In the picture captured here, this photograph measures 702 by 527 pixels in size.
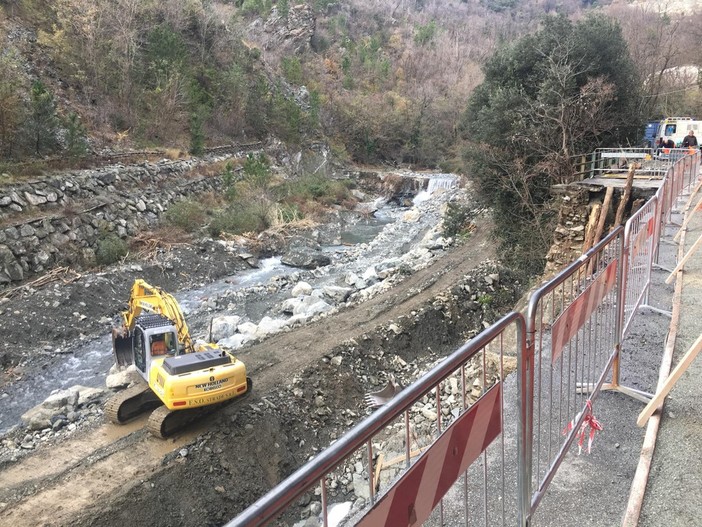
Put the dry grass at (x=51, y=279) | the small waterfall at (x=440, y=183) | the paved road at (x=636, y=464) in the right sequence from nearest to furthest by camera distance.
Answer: the paved road at (x=636, y=464)
the dry grass at (x=51, y=279)
the small waterfall at (x=440, y=183)

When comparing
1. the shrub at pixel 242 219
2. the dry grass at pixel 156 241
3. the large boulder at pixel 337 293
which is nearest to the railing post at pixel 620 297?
the large boulder at pixel 337 293

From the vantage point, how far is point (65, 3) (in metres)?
26.2

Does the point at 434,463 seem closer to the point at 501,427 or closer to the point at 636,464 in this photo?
the point at 501,427

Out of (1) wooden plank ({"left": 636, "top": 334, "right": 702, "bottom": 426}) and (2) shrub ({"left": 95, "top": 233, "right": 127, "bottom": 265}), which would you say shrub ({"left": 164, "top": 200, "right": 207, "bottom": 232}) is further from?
(1) wooden plank ({"left": 636, "top": 334, "right": 702, "bottom": 426})

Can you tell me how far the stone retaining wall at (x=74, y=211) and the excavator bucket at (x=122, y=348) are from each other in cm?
569

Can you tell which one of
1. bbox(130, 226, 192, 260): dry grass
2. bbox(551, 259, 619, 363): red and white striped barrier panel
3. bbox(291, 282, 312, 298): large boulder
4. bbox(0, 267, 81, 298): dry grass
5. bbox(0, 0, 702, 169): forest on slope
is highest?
bbox(0, 0, 702, 169): forest on slope

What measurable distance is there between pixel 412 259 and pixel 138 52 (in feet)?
71.5

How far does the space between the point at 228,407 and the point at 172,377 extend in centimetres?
128

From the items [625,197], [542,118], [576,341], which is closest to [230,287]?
[542,118]

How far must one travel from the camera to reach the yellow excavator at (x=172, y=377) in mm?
7027

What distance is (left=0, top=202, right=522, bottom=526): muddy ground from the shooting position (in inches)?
250

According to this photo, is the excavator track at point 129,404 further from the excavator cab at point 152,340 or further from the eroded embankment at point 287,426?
the eroded embankment at point 287,426

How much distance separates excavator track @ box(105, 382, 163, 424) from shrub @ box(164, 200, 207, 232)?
1309 centimetres

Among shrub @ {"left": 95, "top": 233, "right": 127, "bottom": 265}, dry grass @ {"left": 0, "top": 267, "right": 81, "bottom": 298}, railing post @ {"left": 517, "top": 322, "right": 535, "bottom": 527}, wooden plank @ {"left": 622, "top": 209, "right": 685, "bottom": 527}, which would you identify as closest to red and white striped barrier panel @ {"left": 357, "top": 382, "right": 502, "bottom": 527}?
railing post @ {"left": 517, "top": 322, "right": 535, "bottom": 527}
